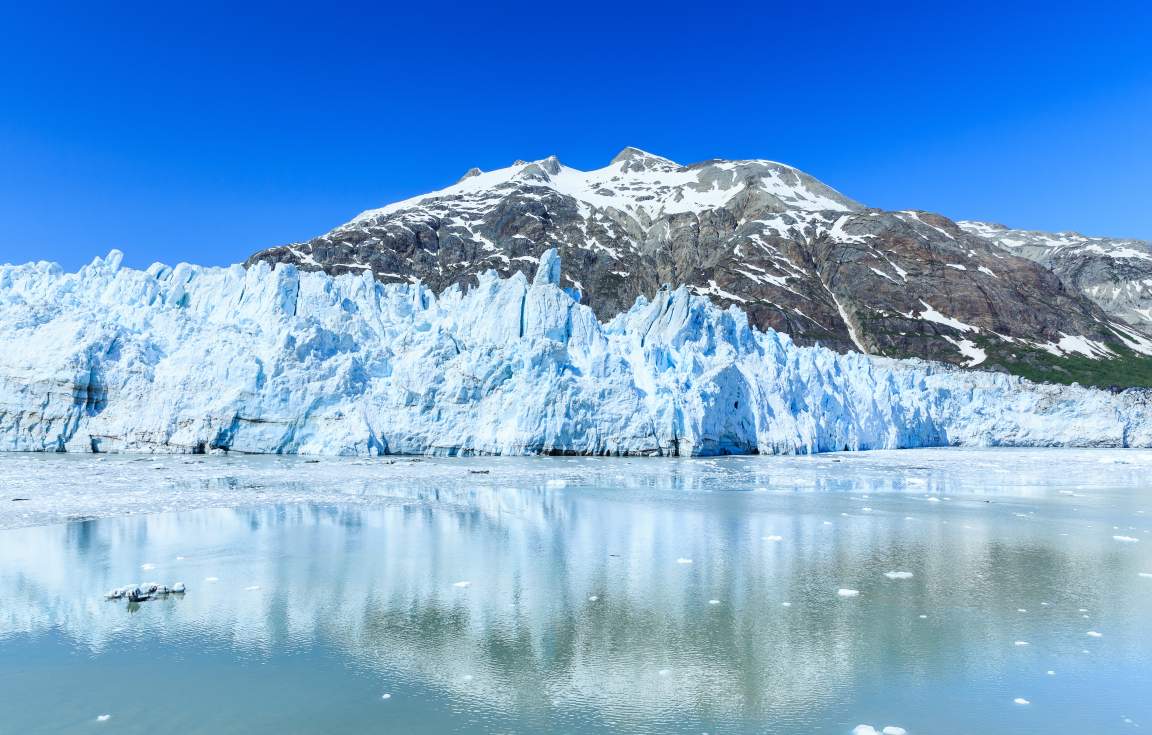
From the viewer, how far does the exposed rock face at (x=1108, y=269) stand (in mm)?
128250

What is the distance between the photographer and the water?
17.3ft

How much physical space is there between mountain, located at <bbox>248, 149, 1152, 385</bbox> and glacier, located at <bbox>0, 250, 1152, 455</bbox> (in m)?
53.2

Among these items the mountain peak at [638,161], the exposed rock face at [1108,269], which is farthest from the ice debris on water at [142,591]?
the mountain peak at [638,161]

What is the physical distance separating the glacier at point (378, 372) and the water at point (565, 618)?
34.8 ft

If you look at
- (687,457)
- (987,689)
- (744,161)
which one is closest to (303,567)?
(987,689)

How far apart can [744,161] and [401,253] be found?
8033cm

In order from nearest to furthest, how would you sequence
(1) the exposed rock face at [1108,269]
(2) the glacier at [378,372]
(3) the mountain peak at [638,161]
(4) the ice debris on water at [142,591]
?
1. (4) the ice debris on water at [142,591]
2. (2) the glacier at [378,372]
3. (1) the exposed rock face at [1108,269]
4. (3) the mountain peak at [638,161]

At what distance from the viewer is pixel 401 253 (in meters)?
103

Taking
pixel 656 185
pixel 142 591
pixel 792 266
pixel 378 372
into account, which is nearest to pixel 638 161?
pixel 656 185

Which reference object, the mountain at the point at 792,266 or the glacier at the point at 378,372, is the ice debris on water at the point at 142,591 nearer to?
the glacier at the point at 378,372

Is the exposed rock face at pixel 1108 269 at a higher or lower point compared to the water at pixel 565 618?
higher

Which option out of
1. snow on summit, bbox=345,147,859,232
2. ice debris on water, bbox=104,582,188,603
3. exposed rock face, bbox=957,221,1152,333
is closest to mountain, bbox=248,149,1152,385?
snow on summit, bbox=345,147,859,232

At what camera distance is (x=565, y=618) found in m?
7.33

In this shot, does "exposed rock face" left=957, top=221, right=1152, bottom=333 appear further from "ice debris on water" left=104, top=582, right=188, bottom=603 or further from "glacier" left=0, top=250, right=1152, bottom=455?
"ice debris on water" left=104, top=582, right=188, bottom=603
